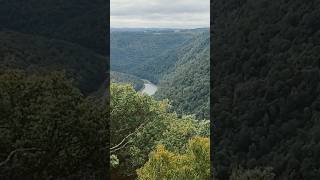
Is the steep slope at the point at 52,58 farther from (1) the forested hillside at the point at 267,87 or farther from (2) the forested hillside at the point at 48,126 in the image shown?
(1) the forested hillside at the point at 267,87

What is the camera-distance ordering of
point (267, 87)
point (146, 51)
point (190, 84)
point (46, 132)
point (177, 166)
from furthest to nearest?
1. point (146, 51)
2. point (190, 84)
3. point (267, 87)
4. point (177, 166)
5. point (46, 132)

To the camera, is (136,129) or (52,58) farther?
(52,58)

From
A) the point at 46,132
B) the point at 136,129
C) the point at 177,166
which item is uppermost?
the point at 46,132

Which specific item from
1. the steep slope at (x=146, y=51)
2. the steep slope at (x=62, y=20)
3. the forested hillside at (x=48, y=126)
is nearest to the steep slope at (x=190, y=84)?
the steep slope at (x=146, y=51)

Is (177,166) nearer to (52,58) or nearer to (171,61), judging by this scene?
(52,58)

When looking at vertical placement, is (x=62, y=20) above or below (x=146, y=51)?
above

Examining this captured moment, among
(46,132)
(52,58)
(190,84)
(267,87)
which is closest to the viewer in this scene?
(46,132)

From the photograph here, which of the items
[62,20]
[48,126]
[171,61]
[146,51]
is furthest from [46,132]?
[146,51]
